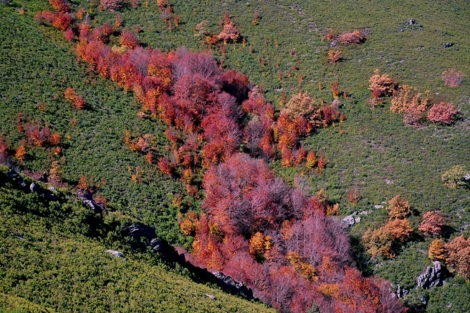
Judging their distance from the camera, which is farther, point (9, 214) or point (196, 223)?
point (196, 223)

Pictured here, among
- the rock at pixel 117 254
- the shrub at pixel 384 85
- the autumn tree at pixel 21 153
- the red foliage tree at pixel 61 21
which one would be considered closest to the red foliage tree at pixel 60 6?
the red foliage tree at pixel 61 21

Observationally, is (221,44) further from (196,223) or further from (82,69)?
(196,223)

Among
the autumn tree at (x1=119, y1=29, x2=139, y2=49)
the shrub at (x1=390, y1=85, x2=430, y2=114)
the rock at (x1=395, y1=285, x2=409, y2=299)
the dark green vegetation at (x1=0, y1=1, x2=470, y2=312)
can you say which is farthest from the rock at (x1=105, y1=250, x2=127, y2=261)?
the autumn tree at (x1=119, y1=29, x2=139, y2=49)

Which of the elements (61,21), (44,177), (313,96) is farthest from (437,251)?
(61,21)

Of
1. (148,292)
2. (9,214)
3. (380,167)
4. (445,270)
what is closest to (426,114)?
(380,167)

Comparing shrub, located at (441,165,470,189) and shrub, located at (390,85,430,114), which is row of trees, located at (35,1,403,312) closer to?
shrub, located at (390,85,430,114)

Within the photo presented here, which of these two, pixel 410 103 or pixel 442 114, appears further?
pixel 410 103

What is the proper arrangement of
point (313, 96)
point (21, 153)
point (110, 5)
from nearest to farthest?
point (21, 153), point (313, 96), point (110, 5)

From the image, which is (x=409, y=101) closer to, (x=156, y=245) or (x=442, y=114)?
(x=442, y=114)
